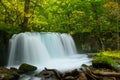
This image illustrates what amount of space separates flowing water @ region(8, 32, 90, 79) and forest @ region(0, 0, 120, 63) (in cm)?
81

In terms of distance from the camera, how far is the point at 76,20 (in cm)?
2477

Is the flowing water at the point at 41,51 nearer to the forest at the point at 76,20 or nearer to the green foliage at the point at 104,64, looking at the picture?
the forest at the point at 76,20

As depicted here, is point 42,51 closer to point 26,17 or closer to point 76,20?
point 26,17

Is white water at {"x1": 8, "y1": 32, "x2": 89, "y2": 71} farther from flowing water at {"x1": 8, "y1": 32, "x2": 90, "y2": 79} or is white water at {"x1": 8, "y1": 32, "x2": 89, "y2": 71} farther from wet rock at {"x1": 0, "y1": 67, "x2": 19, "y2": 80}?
wet rock at {"x1": 0, "y1": 67, "x2": 19, "y2": 80}

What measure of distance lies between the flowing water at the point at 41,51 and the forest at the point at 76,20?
806 millimetres

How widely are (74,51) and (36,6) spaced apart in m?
5.32

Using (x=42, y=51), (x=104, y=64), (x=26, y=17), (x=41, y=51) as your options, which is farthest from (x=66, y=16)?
(x=104, y=64)

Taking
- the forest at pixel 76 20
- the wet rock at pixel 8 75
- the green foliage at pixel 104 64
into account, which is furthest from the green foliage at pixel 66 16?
the green foliage at pixel 104 64

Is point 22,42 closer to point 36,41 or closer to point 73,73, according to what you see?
point 36,41

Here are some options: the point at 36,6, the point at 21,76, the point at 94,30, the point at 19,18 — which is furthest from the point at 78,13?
the point at 21,76

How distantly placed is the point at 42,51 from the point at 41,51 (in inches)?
5.6

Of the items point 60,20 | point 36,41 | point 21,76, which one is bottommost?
point 21,76

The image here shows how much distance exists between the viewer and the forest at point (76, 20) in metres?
A: 19.4

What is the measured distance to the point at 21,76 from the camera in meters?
12.6
